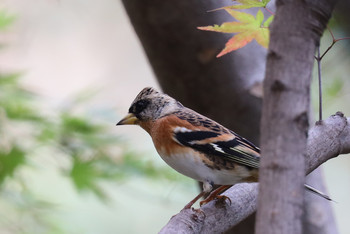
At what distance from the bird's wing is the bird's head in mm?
138

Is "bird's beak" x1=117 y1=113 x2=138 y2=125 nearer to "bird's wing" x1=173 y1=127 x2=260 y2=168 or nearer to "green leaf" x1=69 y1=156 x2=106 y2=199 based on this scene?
"bird's wing" x1=173 y1=127 x2=260 y2=168

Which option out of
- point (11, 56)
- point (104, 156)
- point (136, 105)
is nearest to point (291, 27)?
point (136, 105)

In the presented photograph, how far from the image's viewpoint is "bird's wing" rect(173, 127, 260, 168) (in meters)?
1.22

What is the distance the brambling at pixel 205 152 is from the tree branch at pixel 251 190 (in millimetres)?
39

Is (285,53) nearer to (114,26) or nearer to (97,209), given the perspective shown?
(97,209)

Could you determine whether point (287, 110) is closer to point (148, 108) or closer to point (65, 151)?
point (148, 108)

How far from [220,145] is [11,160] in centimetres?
77

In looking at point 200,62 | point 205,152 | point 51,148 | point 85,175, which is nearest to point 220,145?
point 205,152

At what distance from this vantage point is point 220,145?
49.1 inches

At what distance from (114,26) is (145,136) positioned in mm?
955

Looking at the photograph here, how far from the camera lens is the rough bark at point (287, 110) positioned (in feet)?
1.57

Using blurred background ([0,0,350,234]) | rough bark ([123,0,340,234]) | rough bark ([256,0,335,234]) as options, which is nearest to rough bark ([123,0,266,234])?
rough bark ([123,0,340,234])

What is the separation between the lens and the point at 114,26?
13.9 feet

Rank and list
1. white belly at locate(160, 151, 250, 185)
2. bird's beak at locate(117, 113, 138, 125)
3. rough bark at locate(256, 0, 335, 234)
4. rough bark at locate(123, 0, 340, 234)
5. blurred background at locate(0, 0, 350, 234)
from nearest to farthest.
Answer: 1. rough bark at locate(256, 0, 335, 234)
2. white belly at locate(160, 151, 250, 185)
3. bird's beak at locate(117, 113, 138, 125)
4. rough bark at locate(123, 0, 340, 234)
5. blurred background at locate(0, 0, 350, 234)
